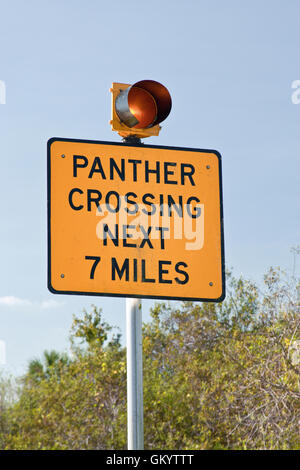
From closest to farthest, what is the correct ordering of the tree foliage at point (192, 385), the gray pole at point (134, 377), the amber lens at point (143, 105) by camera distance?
the gray pole at point (134, 377) → the amber lens at point (143, 105) → the tree foliage at point (192, 385)

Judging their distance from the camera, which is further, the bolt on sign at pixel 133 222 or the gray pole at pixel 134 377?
Answer: the bolt on sign at pixel 133 222

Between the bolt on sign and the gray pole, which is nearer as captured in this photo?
the gray pole

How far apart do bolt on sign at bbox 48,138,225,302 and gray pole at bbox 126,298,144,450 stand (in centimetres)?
9

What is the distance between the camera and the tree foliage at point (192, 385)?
40.0 feet

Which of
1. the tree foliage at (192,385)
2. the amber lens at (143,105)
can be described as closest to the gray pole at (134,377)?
the amber lens at (143,105)

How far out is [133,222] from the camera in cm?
351

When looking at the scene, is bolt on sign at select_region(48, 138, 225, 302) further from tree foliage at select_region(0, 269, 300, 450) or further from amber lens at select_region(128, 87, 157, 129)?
tree foliage at select_region(0, 269, 300, 450)

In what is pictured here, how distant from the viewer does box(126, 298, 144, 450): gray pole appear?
128 inches

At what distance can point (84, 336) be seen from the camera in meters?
19.1

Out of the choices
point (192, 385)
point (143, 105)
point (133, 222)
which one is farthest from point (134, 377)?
point (192, 385)

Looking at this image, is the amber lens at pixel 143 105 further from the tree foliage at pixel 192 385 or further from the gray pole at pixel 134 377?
the tree foliage at pixel 192 385

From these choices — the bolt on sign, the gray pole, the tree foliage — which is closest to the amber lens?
the bolt on sign

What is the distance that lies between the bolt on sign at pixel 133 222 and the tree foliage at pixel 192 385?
8.60 meters
